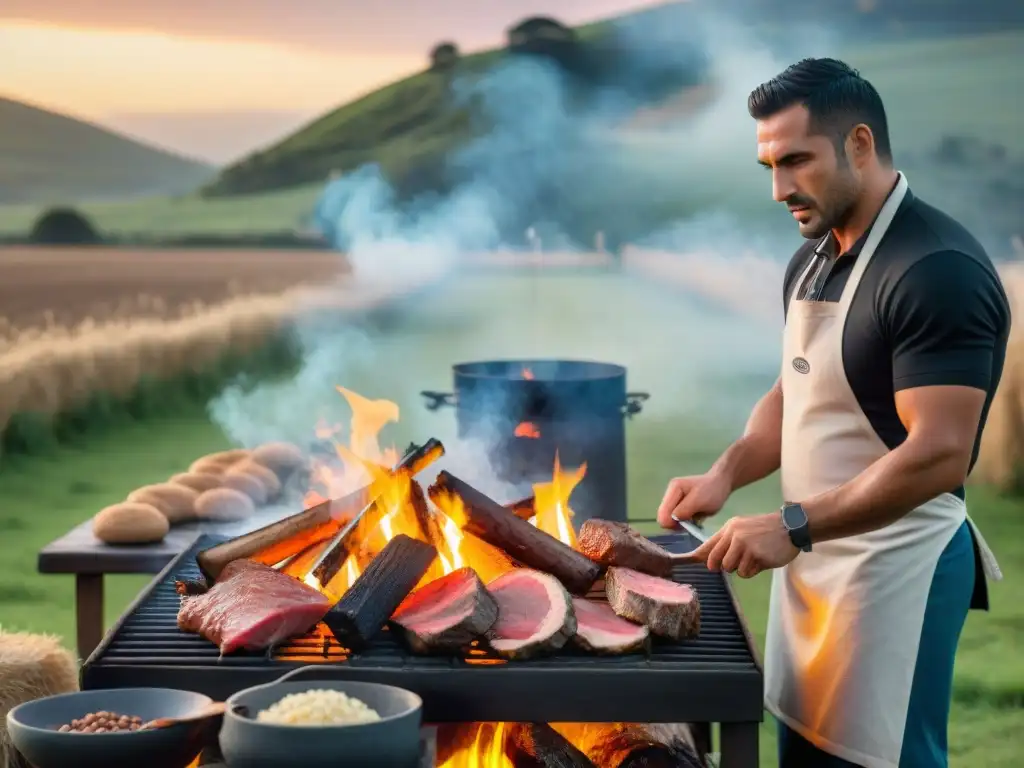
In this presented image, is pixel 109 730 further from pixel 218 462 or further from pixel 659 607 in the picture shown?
pixel 218 462

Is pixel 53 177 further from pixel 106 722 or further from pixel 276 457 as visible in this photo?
pixel 106 722

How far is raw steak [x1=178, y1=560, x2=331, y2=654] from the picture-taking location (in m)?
2.52

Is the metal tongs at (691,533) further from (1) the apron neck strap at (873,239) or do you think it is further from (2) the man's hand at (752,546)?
(1) the apron neck strap at (873,239)

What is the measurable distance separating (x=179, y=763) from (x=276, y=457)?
227 cm

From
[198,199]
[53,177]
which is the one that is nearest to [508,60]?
[198,199]

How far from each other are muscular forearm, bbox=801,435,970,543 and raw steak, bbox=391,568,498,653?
714 mm

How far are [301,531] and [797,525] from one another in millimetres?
1249

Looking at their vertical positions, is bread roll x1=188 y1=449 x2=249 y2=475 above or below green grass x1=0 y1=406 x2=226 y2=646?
above

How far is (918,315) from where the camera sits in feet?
8.21

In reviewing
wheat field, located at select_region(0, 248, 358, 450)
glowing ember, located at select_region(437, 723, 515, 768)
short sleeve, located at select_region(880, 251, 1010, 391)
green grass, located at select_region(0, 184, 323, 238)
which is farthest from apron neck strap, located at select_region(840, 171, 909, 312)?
green grass, located at select_region(0, 184, 323, 238)

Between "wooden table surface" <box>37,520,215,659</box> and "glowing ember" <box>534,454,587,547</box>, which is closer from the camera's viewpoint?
"glowing ember" <box>534,454,587,547</box>

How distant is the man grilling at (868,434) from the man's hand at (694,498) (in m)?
0.20

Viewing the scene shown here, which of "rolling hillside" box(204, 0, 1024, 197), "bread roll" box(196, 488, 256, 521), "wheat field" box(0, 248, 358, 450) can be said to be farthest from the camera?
"rolling hillside" box(204, 0, 1024, 197)

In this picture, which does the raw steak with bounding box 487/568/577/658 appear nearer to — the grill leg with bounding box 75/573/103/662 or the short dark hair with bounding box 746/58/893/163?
the short dark hair with bounding box 746/58/893/163
